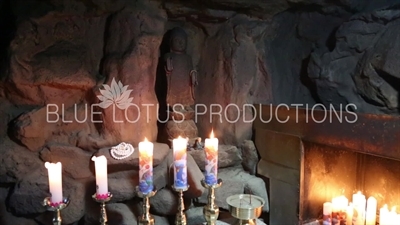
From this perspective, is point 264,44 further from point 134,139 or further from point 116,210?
point 116,210

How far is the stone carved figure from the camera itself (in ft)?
6.06

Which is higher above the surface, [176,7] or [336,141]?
[176,7]

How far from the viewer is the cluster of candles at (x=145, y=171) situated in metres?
1.10

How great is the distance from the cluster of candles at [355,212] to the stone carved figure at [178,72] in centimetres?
94

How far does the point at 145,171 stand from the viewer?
1.22 meters

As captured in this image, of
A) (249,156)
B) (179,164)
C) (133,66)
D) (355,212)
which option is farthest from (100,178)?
(355,212)

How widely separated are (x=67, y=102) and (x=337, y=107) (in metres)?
1.68

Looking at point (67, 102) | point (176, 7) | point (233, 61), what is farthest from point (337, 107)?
point (67, 102)

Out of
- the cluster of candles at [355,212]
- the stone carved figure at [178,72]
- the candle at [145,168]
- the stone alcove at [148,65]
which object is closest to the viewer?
the candle at [145,168]

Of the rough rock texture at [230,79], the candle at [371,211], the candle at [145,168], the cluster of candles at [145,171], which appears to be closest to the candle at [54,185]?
the cluster of candles at [145,171]

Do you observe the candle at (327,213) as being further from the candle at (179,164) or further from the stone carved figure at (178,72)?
the stone carved figure at (178,72)

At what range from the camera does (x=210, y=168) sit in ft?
4.26

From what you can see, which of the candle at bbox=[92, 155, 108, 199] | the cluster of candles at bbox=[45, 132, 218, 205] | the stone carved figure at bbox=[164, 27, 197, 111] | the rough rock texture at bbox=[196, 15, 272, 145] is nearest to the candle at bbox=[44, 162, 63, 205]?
the cluster of candles at bbox=[45, 132, 218, 205]

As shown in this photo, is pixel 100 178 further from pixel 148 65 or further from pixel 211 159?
pixel 148 65
